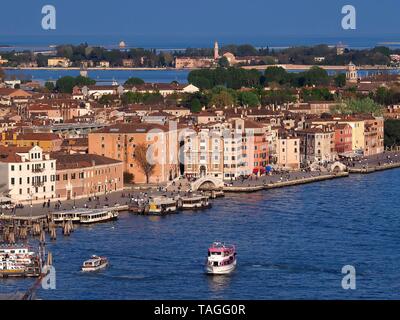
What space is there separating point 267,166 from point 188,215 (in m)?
4.67

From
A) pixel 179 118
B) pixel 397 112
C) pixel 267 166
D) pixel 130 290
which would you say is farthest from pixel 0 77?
pixel 130 290

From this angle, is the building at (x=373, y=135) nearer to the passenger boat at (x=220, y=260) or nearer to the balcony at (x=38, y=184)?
the balcony at (x=38, y=184)

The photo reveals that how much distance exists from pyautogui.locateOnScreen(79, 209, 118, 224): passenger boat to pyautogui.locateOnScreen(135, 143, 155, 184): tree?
114 inches

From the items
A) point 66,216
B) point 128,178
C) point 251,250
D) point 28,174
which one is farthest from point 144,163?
point 251,250

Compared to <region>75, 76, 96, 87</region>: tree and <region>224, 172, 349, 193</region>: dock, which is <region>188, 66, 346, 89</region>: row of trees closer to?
<region>75, 76, 96, 87</region>: tree

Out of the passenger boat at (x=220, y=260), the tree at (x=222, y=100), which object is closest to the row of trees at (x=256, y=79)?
the tree at (x=222, y=100)

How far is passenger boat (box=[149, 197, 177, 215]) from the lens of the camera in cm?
1430

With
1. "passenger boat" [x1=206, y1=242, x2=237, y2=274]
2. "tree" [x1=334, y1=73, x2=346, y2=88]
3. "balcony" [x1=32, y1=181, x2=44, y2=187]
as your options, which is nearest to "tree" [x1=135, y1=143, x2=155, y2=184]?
"balcony" [x1=32, y1=181, x2=44, y2=187]

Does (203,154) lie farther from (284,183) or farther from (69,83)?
(69,83)

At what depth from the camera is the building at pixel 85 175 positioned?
15.0 meters

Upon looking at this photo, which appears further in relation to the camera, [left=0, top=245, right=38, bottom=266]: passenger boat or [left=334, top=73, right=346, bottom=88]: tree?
[left=334, top=73, right=346, bottom=88]: tree

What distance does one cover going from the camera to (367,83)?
35.2m

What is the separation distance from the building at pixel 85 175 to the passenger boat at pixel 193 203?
1008 millimetres
